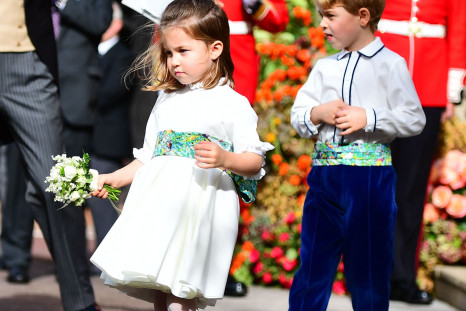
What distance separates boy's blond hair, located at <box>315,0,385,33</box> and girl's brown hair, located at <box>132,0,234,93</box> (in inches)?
19.8

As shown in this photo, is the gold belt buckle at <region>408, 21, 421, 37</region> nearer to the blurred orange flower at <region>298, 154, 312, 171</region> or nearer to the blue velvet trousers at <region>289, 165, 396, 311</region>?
the blurred orange flower at <region>298, 154, 312, 171</region>

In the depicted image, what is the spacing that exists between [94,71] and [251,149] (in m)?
2.98

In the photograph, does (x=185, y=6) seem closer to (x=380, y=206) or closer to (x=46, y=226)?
(x=380, y=206)

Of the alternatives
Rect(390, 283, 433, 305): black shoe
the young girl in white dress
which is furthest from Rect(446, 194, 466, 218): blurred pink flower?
the young girl in white dress

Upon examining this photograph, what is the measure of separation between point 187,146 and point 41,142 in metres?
1.11

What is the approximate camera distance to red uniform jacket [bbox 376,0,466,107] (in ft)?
16.3

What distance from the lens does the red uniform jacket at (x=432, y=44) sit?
16.3 feet

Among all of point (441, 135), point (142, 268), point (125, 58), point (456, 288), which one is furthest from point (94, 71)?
point (142, 268)

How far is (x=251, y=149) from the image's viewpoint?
3.29m

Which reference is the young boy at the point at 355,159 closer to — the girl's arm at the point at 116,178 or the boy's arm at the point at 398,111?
the boy's arm at the point at 398,111

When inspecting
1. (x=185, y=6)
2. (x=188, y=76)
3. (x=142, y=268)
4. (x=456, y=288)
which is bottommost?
Result: (x=456, y=288)

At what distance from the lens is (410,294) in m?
5.34

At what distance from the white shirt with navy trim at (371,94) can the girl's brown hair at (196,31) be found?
51 centimetres

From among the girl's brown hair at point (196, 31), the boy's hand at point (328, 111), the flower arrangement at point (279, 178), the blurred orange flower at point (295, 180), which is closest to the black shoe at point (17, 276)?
the flower arrangement at point (279, 178)
